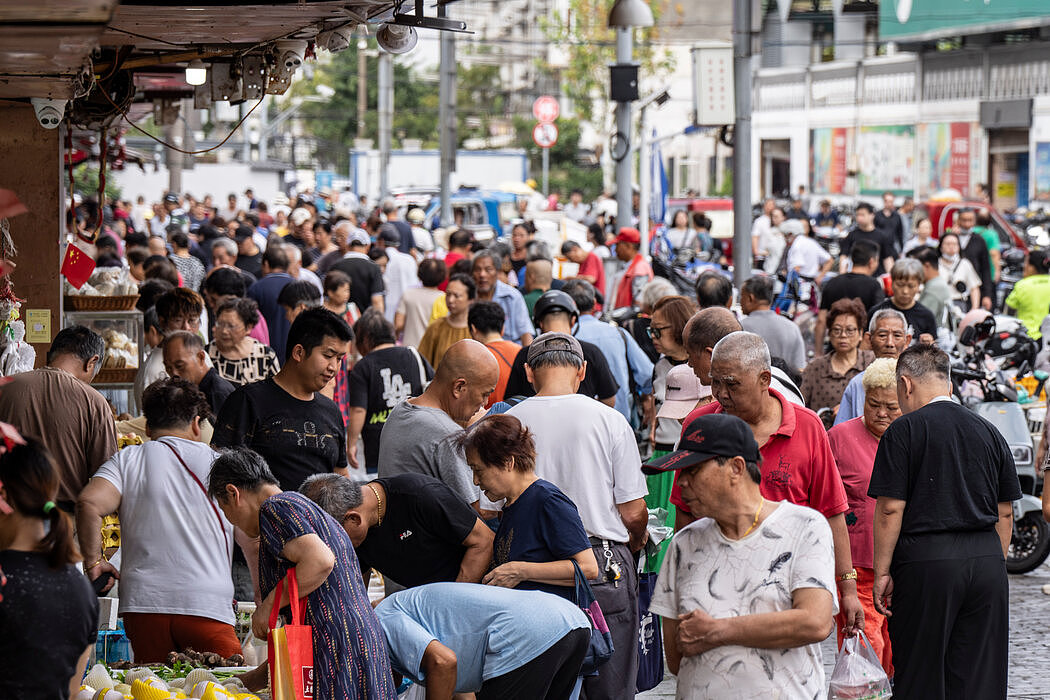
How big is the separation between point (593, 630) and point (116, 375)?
557 centimetres

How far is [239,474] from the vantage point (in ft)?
16.6

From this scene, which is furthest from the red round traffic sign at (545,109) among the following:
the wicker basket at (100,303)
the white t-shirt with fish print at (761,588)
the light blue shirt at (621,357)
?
the white t-shirt with fish print at (761,588)

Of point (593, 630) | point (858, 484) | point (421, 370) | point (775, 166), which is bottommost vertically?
point (593, 630)

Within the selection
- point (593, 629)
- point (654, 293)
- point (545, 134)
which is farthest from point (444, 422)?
point (545, 134)

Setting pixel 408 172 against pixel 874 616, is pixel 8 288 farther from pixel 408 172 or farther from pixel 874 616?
pixel 408 172

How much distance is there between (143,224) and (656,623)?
A: 1135 inches

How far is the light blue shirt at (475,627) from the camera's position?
4.77m

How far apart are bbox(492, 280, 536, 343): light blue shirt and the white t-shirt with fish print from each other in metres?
7.13

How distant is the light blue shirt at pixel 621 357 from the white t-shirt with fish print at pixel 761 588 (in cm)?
462

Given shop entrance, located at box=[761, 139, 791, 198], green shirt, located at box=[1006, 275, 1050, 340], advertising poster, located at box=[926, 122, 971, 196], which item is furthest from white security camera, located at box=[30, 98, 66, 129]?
shop entrance, located at box=[761, 139, 791, 198]

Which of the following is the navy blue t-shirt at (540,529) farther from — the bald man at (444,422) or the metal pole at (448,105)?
the metal pole at (448,105)

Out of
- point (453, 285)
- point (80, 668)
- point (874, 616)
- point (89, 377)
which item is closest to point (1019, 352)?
point (453, 285)

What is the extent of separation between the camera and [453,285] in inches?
403

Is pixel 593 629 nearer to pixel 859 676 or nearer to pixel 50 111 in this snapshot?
pixel 859 676
